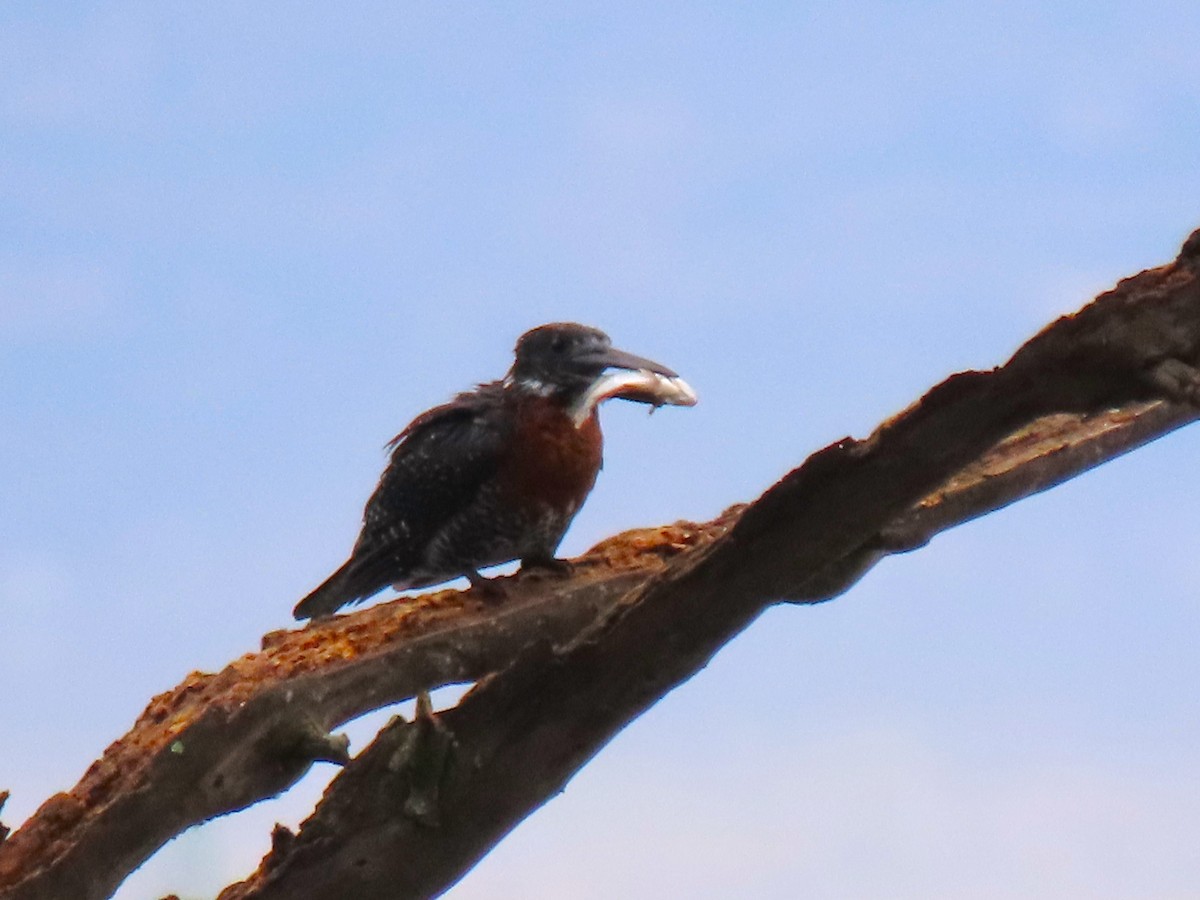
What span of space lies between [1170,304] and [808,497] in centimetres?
81

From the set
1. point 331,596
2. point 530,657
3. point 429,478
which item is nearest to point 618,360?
point 429,478

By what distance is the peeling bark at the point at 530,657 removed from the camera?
3311 millimetres

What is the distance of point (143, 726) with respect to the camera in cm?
462

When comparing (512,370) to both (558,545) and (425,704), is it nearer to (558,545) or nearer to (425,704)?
(558,545)

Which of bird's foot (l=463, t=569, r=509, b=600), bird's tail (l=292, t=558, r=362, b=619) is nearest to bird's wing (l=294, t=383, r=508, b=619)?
bird's tail (l=292, t=558, r=362, b=619)

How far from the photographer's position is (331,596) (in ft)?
19.5

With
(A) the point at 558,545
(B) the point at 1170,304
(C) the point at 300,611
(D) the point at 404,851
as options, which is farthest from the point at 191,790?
(B) the point at 1170,304

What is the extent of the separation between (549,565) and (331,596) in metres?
0.98

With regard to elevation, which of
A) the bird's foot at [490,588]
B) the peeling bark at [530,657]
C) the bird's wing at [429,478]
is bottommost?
the peeling bark at [530,657]

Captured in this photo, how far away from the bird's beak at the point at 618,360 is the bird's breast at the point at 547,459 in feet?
0.64

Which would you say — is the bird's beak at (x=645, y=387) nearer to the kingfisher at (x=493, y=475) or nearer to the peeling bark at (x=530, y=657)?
the kingfisher at (x=493, y=475)

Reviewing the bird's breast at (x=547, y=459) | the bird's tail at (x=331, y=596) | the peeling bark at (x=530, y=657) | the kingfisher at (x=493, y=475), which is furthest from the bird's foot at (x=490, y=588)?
the bird's tail at (x=331, y=596)

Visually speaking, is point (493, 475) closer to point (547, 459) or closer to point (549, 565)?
point (547, 459)

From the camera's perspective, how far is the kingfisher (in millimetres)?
5770
